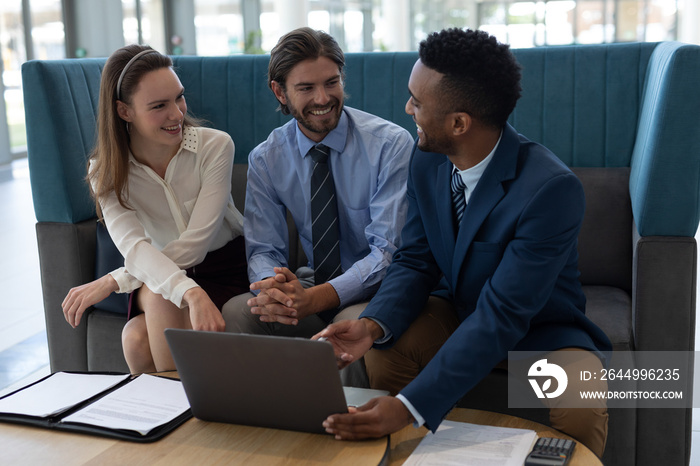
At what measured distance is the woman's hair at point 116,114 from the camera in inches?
88.4

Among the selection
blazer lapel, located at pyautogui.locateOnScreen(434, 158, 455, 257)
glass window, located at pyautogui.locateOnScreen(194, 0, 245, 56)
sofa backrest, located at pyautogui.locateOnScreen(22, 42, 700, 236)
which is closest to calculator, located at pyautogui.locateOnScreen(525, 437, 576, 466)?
blazer lapel, located at pyautogui.locateOnScreen(434, 158, 455, 257)

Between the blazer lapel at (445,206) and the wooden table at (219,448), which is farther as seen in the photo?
the blazer lapel at (445,206)

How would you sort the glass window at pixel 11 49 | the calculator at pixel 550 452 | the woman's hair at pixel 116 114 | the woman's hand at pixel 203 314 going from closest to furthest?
the calculator at pixel 550 452 → the woman's hand at pixel 203 314 → the woman's hair at pixel 116 114 → the glass window at pixel 11 49

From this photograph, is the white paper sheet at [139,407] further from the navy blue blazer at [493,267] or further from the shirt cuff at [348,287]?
the shirt cuff at [348,287]

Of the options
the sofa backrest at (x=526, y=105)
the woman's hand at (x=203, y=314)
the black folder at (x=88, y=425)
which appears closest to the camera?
the black folder at (x=88, y=425)

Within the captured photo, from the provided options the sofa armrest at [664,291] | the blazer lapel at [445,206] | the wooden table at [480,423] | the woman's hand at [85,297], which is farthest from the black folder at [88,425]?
the sofa armrest at [664,291]

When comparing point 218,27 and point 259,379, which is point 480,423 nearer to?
point 259,379

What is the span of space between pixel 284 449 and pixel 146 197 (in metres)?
1.21

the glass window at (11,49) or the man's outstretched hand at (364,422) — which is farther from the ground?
the glass window at (11,49)

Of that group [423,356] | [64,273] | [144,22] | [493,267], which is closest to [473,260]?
[493,267]

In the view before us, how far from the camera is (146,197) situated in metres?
2.35

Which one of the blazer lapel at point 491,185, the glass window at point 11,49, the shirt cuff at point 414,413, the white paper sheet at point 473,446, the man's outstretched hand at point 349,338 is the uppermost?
the glass window at point 11,49

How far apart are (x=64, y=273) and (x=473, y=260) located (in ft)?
4.92

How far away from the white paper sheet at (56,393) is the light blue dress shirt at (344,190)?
2.13 ft
